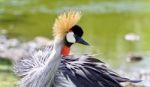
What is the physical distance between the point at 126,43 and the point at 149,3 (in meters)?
5.00

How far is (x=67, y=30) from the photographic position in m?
6.07

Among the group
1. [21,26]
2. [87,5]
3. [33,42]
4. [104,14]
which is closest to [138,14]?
[104,14]

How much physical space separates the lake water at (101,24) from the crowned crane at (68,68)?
4103 millimetres

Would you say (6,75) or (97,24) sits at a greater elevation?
(97,24)

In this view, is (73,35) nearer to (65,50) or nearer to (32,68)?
(65,50)

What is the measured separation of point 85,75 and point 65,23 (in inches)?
23.1

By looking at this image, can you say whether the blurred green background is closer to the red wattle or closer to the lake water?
the lake water

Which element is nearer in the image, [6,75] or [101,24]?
[6,75]

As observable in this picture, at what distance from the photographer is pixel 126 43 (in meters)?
12.0

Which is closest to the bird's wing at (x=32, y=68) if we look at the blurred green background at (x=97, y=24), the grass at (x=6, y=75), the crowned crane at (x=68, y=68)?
the crowned crane at (x=68, y=68)

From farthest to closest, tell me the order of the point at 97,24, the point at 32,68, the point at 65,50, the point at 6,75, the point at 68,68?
the point at 97,24, the point at 6,75, the point at 32,68, the point at 65,50, the point at 68,68

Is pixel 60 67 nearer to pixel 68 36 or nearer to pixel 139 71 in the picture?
pixel 68 36

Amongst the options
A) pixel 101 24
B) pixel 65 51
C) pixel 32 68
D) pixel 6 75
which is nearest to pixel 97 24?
pixel 101 24

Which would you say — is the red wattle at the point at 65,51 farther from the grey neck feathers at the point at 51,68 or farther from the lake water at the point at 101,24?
the lake water at the point at 101,24
